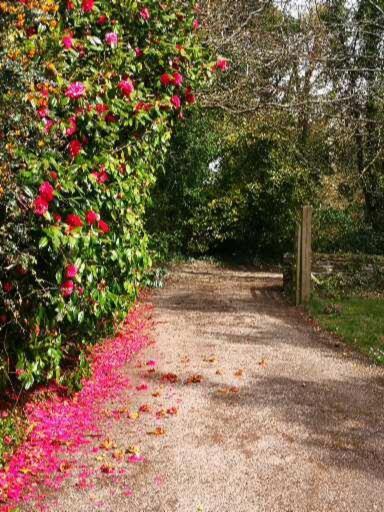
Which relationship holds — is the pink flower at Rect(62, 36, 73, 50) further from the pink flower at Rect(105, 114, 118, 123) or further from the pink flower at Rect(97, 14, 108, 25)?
the pink flower at Rect(97, 14, 108, 25)

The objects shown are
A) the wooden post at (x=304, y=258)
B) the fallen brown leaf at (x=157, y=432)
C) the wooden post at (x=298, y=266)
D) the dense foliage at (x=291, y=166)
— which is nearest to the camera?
the fallen brown leaf at (x=157, y=432)

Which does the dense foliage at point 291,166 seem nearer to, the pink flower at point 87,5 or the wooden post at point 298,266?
the wooden post at point 298,266

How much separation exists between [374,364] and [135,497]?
430 centimetres

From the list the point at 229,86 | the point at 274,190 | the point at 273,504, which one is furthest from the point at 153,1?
the point at 274,190

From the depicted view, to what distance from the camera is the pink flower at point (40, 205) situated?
3.69m

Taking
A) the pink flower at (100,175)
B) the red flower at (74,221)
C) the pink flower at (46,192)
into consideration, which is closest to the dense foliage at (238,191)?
the pink flower at (100,175)

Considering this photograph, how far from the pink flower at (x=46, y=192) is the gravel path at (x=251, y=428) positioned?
6.62 ft

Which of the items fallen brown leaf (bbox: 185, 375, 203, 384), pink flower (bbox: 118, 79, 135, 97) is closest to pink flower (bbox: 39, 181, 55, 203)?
pink flower (bbox: 118, 79, 135, 97)

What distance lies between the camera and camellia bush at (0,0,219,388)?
150 inches

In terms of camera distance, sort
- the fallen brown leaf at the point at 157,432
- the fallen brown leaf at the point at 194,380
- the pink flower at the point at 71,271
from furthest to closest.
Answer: the fallen brown leaf at the point at 194,380, the fallen brown leaf at the point at 157,432, the pink flower at the point at 71,271

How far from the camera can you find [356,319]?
32.6 ft

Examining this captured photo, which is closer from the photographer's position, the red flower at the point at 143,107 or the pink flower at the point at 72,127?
the pink flower at the point at 72,127

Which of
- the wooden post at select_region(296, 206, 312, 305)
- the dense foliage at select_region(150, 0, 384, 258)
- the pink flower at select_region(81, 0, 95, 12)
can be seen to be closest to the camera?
the pink flower at select_region(81, 0, 95, 12)

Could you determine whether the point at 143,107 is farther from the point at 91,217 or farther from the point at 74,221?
the point at 74,221
